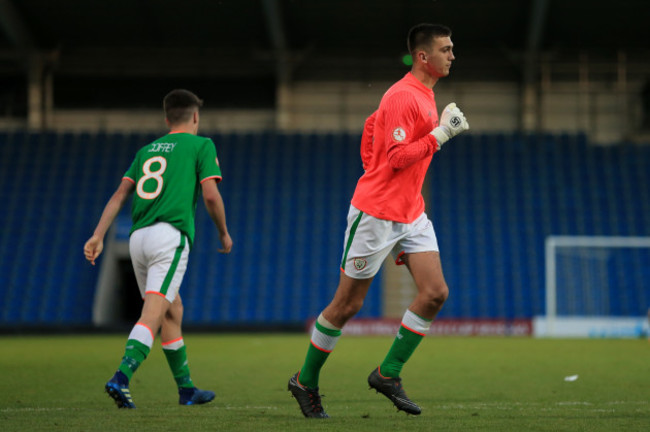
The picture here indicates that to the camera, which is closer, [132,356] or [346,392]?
[132,356]

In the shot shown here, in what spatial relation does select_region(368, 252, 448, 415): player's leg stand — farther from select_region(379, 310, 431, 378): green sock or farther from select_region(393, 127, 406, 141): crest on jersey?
select_region(393, 127, 406, 141): crest on jersey

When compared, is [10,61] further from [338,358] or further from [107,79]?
[338,358]

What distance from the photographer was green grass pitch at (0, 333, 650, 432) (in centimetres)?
489

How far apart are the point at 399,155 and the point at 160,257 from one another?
1.60m

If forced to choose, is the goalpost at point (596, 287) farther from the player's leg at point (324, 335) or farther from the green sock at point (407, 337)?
the player's leg at point (324, 335)

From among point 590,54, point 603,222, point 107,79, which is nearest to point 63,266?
point 107,79

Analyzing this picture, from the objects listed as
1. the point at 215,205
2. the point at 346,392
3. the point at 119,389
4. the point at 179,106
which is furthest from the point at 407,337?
the point at 179,106

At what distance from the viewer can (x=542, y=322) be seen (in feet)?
59.3

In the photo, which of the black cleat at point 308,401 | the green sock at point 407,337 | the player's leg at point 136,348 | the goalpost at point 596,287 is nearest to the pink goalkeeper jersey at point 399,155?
the green sock at point 407,337

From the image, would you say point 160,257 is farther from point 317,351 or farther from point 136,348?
point 317,351

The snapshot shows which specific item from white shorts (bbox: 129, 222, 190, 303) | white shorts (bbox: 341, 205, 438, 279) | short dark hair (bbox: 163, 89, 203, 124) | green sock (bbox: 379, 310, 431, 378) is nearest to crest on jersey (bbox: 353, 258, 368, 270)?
white shorts (bbox: 341, 205, 438, 279)

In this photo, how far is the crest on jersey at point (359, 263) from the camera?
16.9 ft

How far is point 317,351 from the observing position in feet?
17.4

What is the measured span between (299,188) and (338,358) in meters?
11.4
